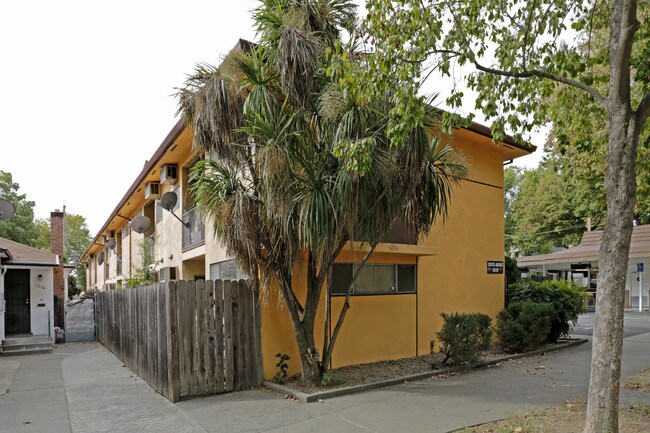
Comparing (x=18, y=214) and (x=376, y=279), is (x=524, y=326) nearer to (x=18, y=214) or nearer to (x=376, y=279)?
(x=376, y=279)

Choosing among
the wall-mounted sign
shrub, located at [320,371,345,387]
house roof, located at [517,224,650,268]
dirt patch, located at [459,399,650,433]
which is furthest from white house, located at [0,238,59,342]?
house roof, located at [517,224,650,268]

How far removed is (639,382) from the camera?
8.12 m

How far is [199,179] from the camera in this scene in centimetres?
784

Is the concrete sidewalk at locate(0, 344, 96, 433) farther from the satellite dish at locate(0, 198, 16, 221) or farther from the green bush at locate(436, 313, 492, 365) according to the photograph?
the green bush at locate(436, 313, 492, 365)

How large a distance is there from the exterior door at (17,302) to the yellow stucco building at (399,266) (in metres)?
5.67

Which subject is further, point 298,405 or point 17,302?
point 17,302

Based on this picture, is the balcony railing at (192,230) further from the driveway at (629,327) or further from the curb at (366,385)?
the driveway at (629,327)

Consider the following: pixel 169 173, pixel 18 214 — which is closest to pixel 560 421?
pixel 169 173

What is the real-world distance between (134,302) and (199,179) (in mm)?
4180

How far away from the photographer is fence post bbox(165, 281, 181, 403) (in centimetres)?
750

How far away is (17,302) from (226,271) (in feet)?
37.7

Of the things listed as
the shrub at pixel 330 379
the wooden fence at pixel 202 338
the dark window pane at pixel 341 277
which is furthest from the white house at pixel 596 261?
the wooden fence at pixel 202 338

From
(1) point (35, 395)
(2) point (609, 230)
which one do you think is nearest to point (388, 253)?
(2) point (609, 230)

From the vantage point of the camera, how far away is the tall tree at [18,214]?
35.7 meters
